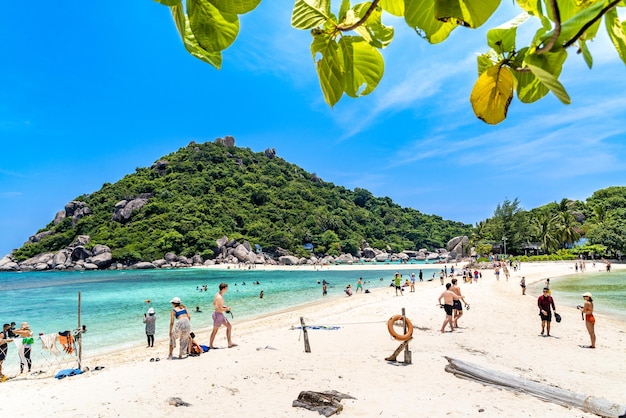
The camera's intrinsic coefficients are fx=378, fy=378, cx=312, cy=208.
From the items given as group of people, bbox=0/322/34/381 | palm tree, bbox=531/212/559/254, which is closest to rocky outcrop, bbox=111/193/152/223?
group of people, bbox=0/322/34/381

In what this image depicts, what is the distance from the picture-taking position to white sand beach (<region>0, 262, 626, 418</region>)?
18.2 ft

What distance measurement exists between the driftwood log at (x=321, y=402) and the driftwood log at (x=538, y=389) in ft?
8.03

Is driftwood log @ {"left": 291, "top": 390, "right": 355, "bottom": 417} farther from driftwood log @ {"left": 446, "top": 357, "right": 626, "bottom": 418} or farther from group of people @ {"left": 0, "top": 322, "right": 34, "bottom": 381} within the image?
group of people @ {"left": 0, "top": 322, "right": 34, "bottom": 381}

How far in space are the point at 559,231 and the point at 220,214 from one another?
61.6 m

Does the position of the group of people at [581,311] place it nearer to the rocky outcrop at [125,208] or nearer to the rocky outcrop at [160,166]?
the rocky outcrop at [125,208]

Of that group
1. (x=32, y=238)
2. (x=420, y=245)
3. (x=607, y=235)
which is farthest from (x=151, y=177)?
(x=607, y=235)

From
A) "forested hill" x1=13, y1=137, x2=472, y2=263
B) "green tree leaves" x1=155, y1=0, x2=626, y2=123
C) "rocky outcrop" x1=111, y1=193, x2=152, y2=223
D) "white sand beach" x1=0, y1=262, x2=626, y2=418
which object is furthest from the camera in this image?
"rocky outcrop" x1=111, y1=193, x2=152, y2=223

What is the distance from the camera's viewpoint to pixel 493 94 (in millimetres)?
647

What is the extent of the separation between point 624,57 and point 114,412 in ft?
22.6

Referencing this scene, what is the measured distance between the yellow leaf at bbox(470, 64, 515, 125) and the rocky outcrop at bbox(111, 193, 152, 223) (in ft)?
280

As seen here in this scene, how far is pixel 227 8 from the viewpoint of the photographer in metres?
0.50

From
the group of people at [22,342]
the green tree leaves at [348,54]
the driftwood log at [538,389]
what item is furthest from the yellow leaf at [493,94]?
the group of people at [22,342]

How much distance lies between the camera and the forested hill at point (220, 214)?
242 ft

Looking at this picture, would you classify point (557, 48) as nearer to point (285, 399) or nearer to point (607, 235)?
point (285, 399)
